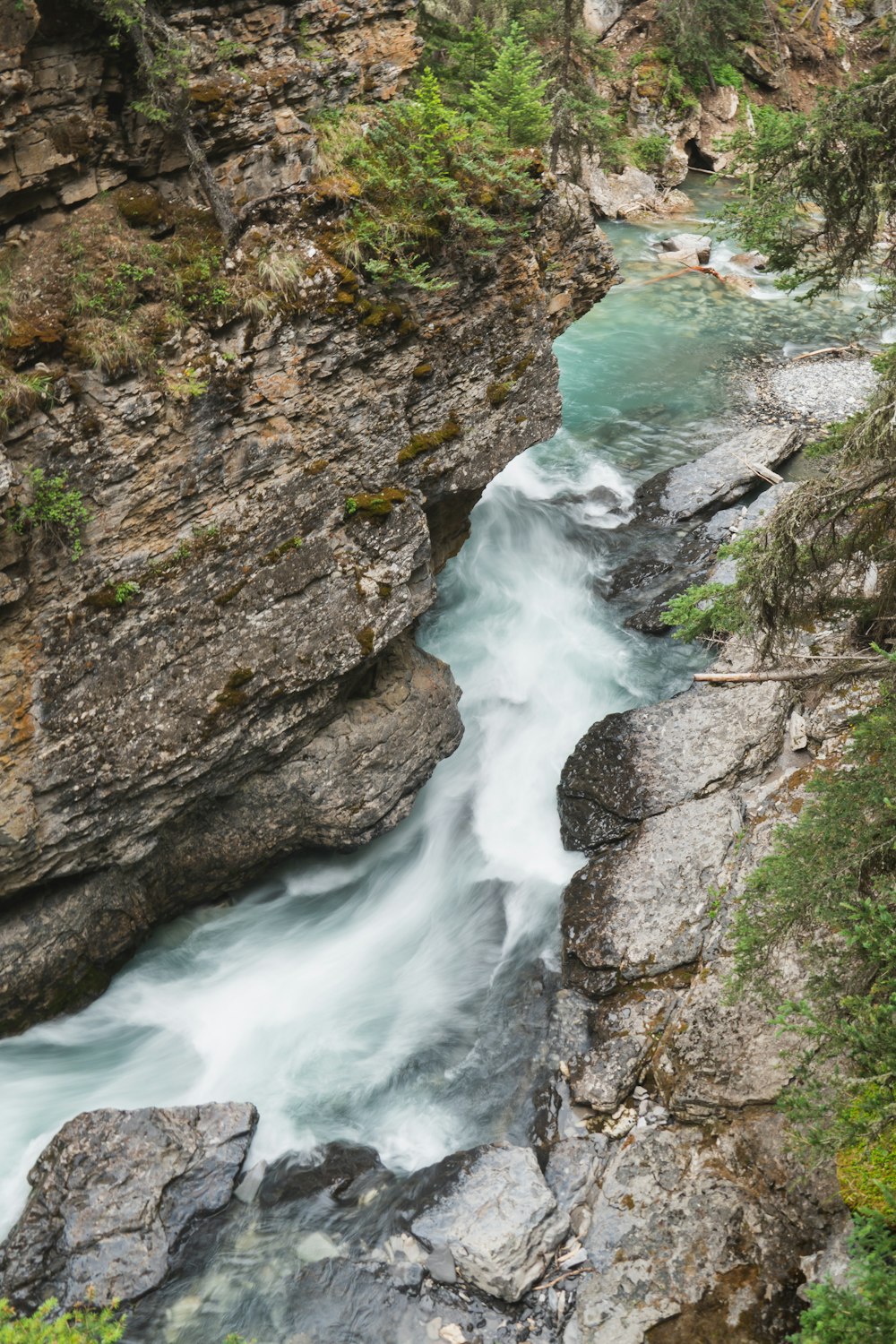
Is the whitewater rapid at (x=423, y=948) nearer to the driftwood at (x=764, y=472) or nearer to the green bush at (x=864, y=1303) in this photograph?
the driftwood at (x=764, y=472)

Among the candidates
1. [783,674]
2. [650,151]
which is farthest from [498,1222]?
[650,151]

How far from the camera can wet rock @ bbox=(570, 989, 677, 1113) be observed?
875cm

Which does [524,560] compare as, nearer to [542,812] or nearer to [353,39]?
[542,812]

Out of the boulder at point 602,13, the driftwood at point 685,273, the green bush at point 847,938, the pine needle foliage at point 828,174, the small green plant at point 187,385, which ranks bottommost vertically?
the green bush at point 847,938

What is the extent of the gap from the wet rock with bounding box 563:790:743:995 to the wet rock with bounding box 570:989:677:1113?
280 mm

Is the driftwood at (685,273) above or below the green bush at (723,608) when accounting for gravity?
above

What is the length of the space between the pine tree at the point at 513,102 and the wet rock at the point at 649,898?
832 centimetres

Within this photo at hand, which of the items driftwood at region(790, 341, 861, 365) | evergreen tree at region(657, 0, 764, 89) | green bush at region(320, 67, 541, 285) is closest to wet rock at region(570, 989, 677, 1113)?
green bush at region(320, 67, 541, 285)

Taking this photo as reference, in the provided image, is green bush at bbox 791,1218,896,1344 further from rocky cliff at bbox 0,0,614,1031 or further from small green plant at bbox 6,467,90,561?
small green plant at bbox 6,467,90,561

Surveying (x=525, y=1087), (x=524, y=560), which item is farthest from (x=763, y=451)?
(x=525, y=1087)

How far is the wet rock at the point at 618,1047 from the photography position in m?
8.75

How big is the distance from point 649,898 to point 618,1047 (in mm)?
1750

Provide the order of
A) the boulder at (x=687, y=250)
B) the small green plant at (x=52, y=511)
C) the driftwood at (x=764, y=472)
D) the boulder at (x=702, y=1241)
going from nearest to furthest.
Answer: the boulder at (x=702, y=1241), the small green plant at (x=52, y=511), the driftwood at (x=764, y=472), the boulder at (x=687, y=250)

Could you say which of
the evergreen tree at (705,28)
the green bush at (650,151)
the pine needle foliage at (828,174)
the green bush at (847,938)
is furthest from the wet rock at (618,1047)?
the evergreen tree at (705,28)
